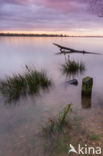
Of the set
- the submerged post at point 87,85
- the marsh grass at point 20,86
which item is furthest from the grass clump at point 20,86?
the submerged post at point 87,85

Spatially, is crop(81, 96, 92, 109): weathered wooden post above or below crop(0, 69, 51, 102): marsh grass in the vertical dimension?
below

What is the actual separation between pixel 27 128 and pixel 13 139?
0.63m

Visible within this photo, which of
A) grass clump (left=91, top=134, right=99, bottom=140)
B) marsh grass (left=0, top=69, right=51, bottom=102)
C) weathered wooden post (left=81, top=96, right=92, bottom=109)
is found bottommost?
weathered wooden post (left=81, top=96, right=92, bottom=109)

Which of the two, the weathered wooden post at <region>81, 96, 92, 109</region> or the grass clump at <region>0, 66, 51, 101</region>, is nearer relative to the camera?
the weathered wooden post at <region>81, 96, 92, 109</region>

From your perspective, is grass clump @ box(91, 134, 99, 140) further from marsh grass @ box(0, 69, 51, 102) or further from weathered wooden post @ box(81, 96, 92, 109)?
marsh grass @ box(0, 69, 51, 102)

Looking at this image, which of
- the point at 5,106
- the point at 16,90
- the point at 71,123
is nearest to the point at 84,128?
the point at 71,123

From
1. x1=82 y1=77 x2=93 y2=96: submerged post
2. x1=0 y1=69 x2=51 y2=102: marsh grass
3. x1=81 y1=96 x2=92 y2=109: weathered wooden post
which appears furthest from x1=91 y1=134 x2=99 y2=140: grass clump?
x1=0 y1=69 x2=51 y2=102: marsh grass

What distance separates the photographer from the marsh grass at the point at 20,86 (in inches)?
279

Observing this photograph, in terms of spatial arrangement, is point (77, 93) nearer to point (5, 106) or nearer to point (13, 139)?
point (5, 106)

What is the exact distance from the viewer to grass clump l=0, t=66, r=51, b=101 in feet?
23.3

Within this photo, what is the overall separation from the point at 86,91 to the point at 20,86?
325 centimetres

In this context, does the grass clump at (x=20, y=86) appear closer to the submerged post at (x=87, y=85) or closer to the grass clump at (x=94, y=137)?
the submerged post at (x=87, y=85)

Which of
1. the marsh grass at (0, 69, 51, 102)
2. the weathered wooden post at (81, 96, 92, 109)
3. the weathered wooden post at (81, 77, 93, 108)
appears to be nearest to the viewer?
the weathered wooden post at (81, 96, 92, 109)

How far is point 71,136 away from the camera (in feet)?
13.8
